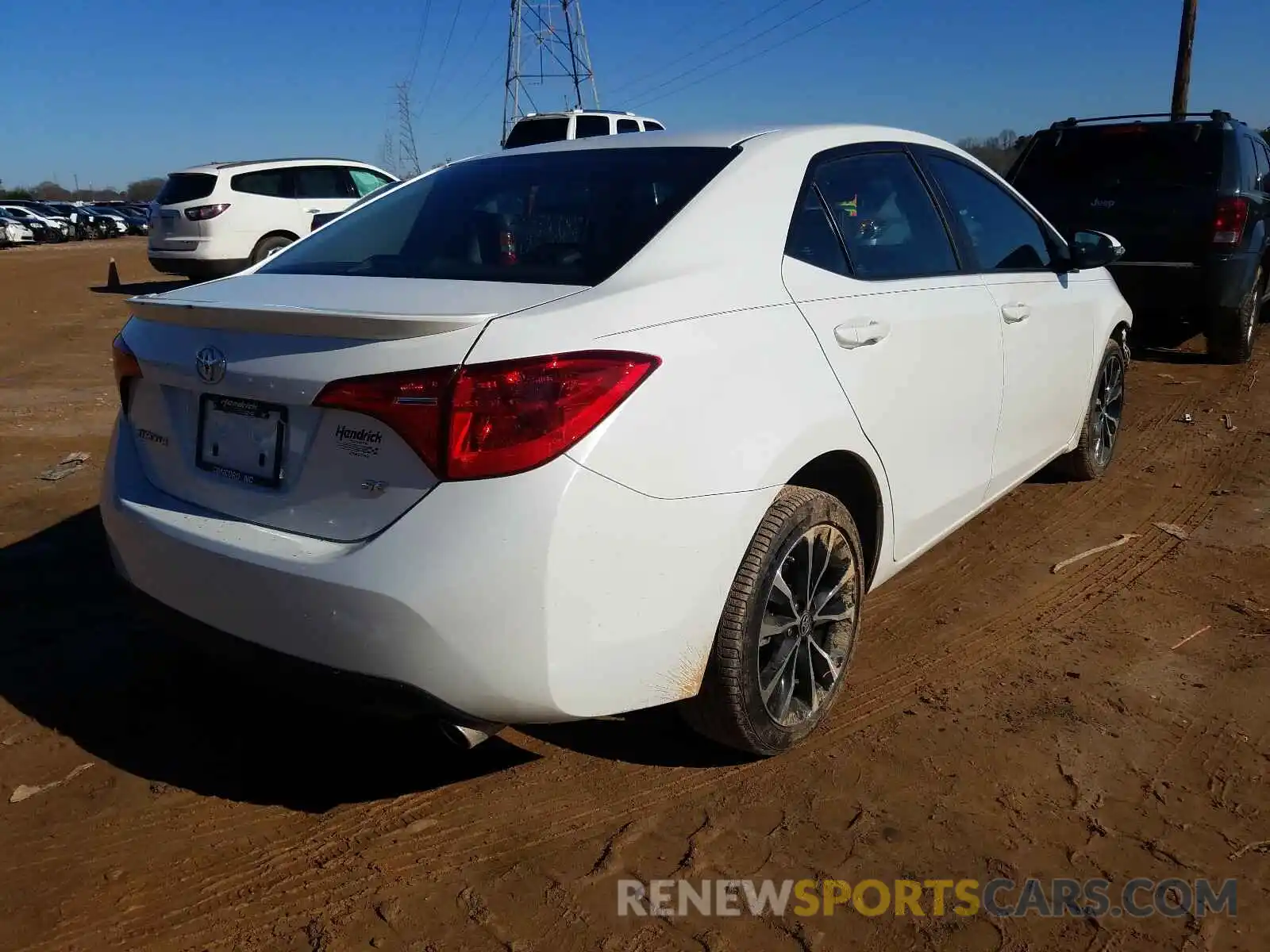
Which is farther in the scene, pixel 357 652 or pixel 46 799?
pixel 46 799

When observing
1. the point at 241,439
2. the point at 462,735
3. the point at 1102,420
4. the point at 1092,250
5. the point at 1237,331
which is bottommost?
the point at 462,735

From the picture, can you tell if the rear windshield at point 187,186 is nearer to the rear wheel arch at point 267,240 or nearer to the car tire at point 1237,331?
the rear wheel arch at point 267,240

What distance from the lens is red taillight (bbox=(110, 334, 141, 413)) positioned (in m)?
2.58

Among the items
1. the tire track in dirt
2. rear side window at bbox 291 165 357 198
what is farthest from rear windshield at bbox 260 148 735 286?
rear side window at bbox 291 165 357 198

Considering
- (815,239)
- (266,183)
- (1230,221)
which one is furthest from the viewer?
(266,183)

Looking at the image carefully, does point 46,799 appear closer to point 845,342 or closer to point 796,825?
point 796,825

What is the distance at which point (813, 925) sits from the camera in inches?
86.1

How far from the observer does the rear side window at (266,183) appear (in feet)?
46.3

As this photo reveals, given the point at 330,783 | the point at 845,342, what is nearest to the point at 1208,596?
the point at 845,342

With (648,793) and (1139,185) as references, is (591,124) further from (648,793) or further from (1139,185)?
(648,793)

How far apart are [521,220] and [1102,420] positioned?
3581mm

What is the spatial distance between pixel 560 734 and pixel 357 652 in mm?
1011

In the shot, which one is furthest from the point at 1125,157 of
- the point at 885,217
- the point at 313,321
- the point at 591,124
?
the point at 591,124

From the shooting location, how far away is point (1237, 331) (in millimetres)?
8055
